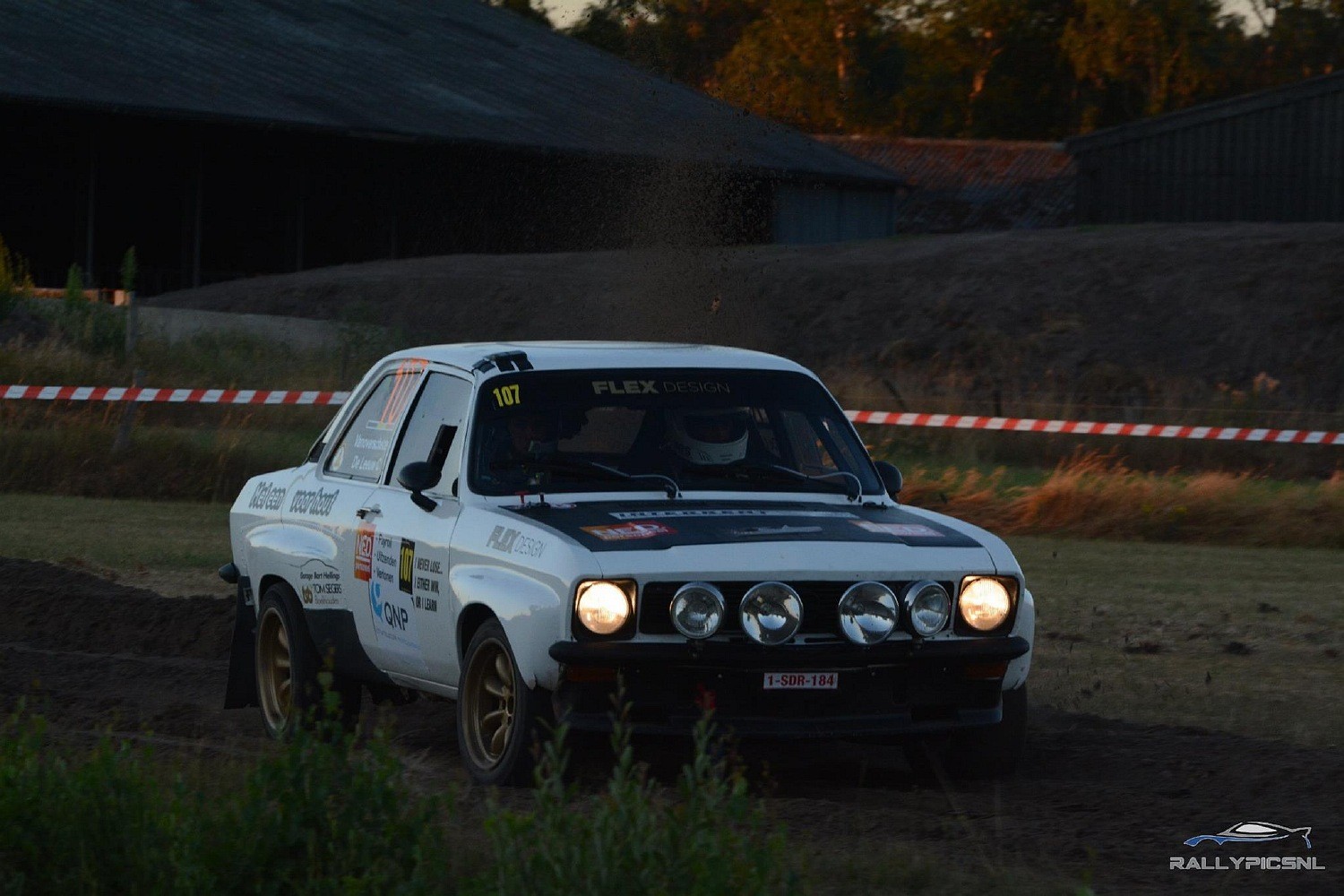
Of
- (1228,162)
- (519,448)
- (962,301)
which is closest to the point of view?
(519,448)

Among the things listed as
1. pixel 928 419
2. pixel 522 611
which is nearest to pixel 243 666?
pixel 522 611

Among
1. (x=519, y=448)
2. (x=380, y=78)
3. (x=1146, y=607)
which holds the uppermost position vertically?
(x=380, y=78)

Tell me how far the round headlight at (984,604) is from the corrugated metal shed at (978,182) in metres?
52.7

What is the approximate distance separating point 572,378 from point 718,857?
3.68m

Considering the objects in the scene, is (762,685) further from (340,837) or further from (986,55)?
(986,55)

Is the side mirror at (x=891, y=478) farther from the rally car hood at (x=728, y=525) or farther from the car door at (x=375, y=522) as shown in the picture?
the car door at (x=375, y=522)

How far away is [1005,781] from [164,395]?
1406 cm

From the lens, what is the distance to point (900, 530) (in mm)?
7711

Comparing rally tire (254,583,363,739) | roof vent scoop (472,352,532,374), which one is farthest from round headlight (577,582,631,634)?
rally tire (254,583,363,739)

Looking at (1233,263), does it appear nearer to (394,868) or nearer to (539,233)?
(539,233)

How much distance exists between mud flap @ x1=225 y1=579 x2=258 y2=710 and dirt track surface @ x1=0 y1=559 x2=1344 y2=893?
10 cm

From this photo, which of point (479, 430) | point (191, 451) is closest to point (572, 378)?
point (479, 430)

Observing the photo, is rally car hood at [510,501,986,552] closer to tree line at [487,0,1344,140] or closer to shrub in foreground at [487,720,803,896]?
shrub in foreground at [487,720,803,896]

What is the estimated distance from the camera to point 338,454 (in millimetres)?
9266
